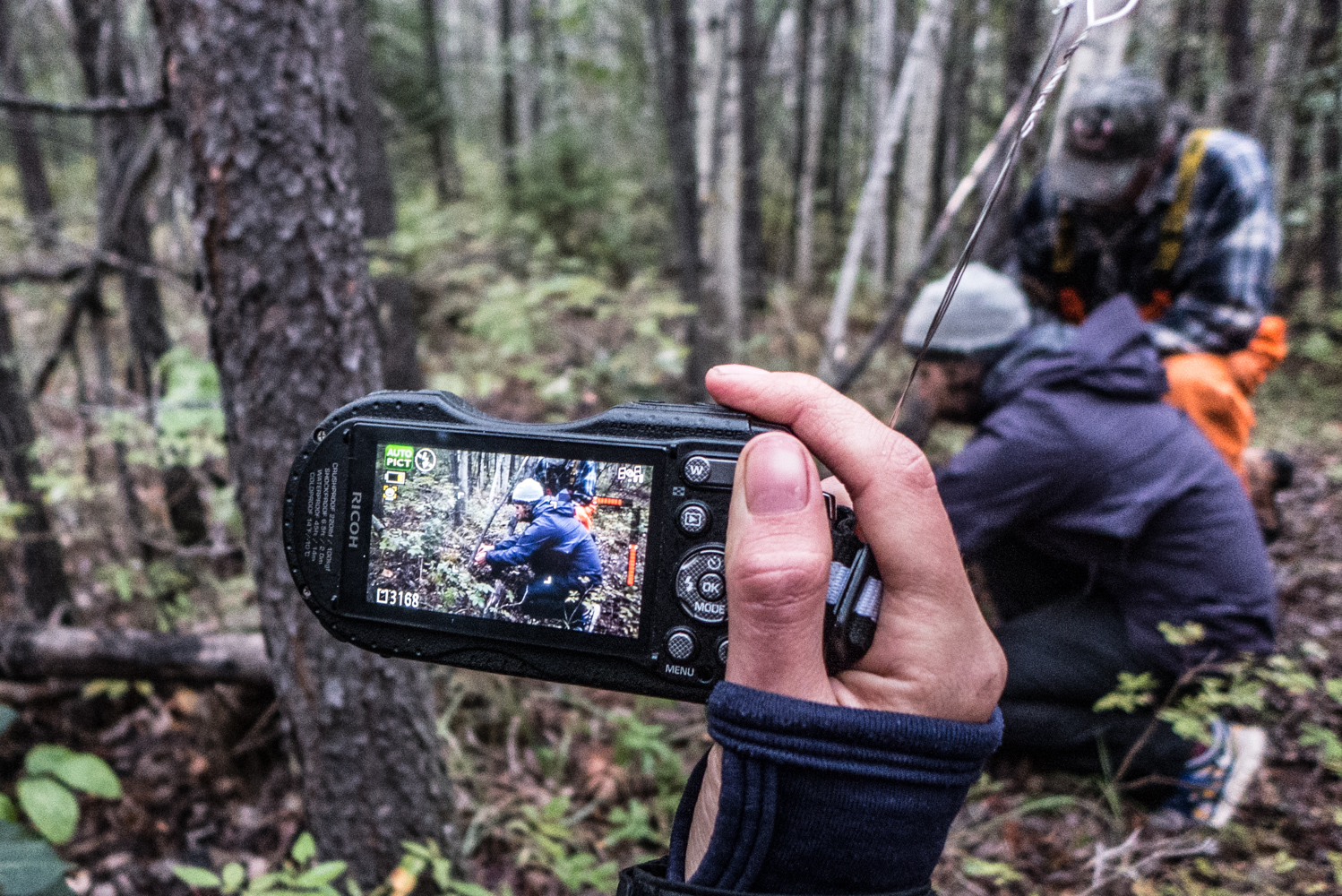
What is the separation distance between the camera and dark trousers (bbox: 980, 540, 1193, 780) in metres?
2.60

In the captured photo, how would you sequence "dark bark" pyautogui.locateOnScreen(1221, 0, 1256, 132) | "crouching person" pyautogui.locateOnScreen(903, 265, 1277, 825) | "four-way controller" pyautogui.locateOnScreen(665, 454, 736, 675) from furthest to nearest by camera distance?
1. "dark bark" pyautogui.locateOnScreen(1221, 0, 1256, 132)
2. "crouching person" pyautogui.locateOnScreen(903, 265, 1277, 825)
3. "four-way controller" pyautogui.locateOnScreen(665, 454, 736, 675)

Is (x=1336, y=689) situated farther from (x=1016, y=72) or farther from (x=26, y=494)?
(x=1016, y=72)

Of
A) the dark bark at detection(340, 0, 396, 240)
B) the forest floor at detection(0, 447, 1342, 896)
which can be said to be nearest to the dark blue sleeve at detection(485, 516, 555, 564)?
the forest floor at detection(0, 447, 1342, 896)

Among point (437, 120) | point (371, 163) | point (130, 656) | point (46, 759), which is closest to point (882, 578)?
point (46, 759)

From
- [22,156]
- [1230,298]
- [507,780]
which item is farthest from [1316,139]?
[22,156]

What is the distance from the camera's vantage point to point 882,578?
0.86 metres

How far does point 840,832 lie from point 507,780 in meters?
2.15

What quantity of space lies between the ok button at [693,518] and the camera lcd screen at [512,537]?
54 millimetres

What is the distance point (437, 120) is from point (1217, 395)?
11906mm

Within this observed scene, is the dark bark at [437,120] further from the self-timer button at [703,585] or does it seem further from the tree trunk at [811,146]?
the self-timer button at [703,585]

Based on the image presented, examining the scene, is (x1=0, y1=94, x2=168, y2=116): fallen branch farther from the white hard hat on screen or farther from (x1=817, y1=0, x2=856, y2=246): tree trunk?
(x1=817, y1=0, x2=856, y2=246): tree trunk

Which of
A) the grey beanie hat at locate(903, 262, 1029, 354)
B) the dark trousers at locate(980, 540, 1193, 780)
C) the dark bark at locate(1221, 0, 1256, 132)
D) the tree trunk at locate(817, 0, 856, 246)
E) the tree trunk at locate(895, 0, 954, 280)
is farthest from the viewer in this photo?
the tree trunk at locate(817, 0, 856, 246)

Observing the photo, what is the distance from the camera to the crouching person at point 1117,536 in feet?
8.07

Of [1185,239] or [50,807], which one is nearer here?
[50,807]
